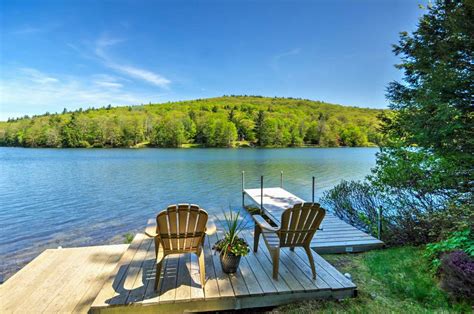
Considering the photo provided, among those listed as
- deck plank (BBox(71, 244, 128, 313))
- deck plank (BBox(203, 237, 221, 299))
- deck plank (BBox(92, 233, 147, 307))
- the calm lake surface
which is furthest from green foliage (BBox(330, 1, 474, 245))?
the calm lake surface

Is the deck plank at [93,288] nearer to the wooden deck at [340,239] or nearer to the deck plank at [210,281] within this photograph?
the deck plank at [210,281]

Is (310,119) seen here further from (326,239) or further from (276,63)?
(326,239)

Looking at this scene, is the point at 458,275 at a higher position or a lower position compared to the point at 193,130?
lower

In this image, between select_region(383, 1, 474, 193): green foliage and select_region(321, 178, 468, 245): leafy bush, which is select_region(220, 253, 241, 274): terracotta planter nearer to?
select_region(321, 178, 468, 245): leafy bush

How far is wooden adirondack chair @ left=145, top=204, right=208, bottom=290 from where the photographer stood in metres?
2.42

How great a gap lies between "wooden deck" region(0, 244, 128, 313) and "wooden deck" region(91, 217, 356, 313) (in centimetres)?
37

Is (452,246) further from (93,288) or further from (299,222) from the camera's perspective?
(93,288)

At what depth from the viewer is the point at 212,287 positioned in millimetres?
2498

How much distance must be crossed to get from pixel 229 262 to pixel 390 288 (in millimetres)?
1874

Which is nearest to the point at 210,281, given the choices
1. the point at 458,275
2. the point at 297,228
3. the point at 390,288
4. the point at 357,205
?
the point at 297,228

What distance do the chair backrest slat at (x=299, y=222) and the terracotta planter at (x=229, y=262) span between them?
0.56 m

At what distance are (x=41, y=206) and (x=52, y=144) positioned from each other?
53.0 metres

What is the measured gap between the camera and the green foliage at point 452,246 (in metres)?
2.87

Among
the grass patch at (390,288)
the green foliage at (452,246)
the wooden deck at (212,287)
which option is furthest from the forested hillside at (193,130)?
the wooden deck at (212,287)
